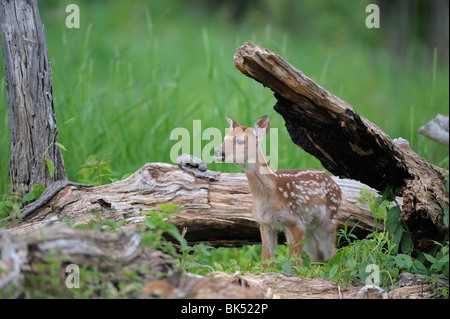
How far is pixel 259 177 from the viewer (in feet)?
17.3

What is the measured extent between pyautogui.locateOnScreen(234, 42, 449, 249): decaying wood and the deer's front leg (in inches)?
40.5

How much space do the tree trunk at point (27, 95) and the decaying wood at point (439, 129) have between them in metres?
2.91

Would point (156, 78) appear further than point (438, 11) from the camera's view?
No

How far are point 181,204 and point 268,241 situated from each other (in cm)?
85

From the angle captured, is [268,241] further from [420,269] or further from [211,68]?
[211,68]

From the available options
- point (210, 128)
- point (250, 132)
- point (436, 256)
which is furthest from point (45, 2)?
point (436, 256)

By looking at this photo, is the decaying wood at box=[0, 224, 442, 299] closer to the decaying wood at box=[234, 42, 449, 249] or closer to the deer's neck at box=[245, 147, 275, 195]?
the decaying wood at box=[234, 42, 449, 249]

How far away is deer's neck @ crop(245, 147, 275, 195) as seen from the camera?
206 inches

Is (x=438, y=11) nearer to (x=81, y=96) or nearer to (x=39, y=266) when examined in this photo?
(x=81, y=96)

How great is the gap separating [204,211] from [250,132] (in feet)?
2.58

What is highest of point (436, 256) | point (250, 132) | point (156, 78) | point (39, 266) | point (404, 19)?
point (404, 19)

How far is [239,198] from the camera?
540cm

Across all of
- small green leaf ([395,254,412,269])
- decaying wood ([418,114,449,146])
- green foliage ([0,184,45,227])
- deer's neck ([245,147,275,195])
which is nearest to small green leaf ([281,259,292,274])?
small green leaf ([395,254,412,269])

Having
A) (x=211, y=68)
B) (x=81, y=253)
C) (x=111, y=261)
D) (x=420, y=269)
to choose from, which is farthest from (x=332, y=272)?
(x=211, y=68)
